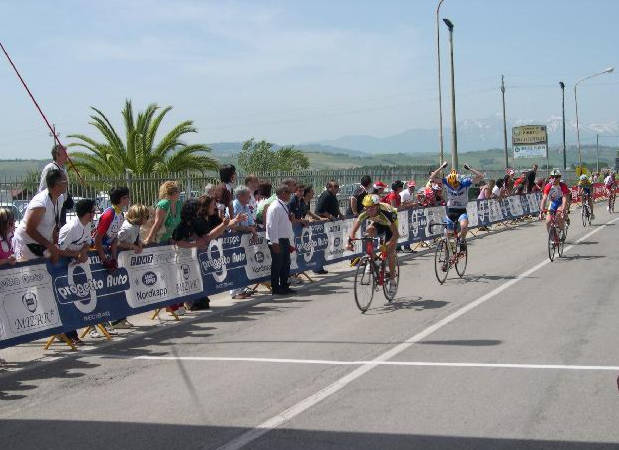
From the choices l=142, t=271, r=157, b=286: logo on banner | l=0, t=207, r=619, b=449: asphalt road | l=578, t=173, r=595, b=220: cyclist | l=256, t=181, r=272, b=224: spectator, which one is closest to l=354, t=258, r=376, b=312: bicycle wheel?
A: l=0, t=207, r=619, b=449: asphalt road

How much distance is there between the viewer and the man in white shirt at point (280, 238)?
14469 millimetres

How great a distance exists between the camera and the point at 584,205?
1137 inches

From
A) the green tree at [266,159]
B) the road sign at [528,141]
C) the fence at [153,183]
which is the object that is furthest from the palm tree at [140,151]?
the road sign at [528,141]

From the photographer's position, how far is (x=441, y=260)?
1526 centimetres

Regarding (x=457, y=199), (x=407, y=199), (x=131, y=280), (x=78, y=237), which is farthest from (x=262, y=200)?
(x=407, y=199)

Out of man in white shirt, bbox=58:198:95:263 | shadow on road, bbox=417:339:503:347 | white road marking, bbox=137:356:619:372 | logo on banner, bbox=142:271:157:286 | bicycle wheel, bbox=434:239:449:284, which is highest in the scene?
man in white shirt, bbox=58:198:95:263

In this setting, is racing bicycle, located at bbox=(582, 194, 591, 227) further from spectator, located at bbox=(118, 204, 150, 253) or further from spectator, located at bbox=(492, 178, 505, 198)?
spectator, located at bbox=(118, 204, 150, 253)

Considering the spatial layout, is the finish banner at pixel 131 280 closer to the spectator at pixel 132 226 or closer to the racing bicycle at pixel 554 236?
the spectator at pixel 132 226

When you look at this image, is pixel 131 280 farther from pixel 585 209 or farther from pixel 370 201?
pixel 585 209

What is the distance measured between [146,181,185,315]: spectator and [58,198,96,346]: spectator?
1.88 meters

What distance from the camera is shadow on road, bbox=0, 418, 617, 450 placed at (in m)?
5.79

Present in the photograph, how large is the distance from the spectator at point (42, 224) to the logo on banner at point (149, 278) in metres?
1.71

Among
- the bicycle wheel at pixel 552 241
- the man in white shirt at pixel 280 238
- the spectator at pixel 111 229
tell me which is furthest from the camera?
the bicycle wheel at pixel 552 241

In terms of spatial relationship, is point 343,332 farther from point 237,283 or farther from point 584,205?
point 584,205
